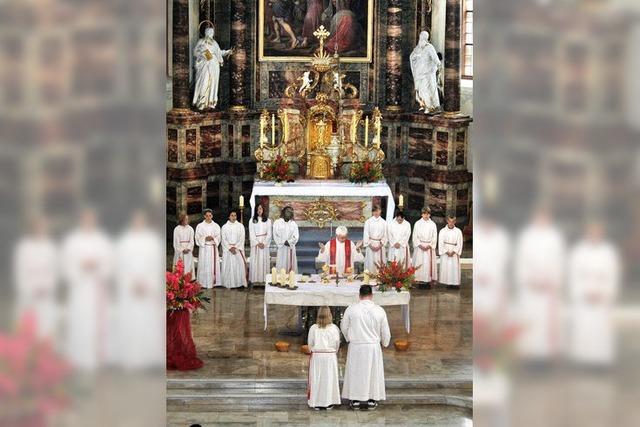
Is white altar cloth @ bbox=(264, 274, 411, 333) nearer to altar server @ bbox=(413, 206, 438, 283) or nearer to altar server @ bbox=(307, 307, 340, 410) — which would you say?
altar server @ bbox=(307, 307, 340, 410)

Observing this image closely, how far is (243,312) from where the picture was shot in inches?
693

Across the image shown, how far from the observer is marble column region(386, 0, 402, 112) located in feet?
76.7

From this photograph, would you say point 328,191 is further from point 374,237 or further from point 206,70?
point 206,70

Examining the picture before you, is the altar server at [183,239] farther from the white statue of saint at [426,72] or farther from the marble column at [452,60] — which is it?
the marble column at [452,60]

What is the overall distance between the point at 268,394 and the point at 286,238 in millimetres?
4521

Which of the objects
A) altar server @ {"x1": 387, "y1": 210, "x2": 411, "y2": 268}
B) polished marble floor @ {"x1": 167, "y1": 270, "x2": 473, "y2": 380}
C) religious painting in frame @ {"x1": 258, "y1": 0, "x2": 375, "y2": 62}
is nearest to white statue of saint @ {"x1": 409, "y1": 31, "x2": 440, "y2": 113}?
religious painting in frame @ {"x1": 258, "y1": 0, "x2": 375, "y2": 62}

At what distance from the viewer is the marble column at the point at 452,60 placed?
22750mm

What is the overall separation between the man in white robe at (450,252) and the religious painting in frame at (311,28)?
5.70 m

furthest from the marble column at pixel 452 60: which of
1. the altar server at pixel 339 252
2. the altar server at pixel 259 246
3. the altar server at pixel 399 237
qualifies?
the altar server at pixel 339 252
